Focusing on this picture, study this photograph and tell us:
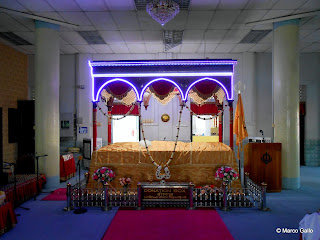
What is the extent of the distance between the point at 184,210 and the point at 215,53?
284 inches

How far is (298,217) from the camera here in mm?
4676

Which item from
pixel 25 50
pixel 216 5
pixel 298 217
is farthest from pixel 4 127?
pixel 298 217

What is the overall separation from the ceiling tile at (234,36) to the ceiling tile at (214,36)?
177 mm

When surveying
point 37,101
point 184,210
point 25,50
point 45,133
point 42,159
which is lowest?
point 184,210

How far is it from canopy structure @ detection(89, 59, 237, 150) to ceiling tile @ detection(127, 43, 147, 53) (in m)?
3.16

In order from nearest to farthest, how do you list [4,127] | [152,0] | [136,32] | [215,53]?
[152,0]
[136,32]
[4,127]
[215,53]

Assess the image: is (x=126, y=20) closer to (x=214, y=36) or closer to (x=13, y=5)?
(x=13, y=5)

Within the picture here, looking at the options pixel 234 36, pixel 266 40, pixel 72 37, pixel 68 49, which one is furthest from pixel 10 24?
pixel 266 40

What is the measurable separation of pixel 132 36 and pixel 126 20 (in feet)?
4.00

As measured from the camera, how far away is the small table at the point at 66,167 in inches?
299

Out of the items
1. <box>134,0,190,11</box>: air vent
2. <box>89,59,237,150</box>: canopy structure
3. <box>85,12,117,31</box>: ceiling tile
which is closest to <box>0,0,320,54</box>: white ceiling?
<box>85,12,117,31</box>: ceiling tile

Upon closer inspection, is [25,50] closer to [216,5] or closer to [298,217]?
[216,5]

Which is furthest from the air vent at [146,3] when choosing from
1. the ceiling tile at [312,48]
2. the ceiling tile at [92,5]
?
the ceiling tile at [312,48]

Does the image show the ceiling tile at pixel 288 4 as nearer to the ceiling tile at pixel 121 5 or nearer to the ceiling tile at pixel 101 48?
the ceiling tile at pixel 121 5
